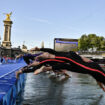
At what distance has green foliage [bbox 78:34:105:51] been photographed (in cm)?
9206

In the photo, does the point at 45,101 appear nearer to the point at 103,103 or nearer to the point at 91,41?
the point at 103,103

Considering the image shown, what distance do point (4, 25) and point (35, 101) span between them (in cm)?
10989

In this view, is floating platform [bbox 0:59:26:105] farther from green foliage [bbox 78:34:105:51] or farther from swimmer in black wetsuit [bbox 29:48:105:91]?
green foliage [bbox 78:34:105:51]

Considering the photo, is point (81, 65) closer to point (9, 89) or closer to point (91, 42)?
point (9, 89)

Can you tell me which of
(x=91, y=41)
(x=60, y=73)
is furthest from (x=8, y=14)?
(x=60, y=73)

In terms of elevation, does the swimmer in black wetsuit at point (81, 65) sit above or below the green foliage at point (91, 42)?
below

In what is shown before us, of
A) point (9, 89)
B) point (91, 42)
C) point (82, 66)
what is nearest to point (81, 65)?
point (82, 66)

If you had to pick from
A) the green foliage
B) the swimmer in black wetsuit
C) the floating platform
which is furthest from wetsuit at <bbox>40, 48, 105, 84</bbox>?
the green foliage

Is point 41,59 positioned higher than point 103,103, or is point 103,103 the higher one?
point 41,59

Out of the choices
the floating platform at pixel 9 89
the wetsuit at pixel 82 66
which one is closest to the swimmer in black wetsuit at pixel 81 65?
the wetsuit at pixel 82 66

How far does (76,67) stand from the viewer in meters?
5.80

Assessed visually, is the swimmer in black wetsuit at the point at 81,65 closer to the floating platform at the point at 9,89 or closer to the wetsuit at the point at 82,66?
the wetsuit at the point at 82,66

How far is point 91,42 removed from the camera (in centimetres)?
9350

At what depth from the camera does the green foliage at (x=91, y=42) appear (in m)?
92.1
